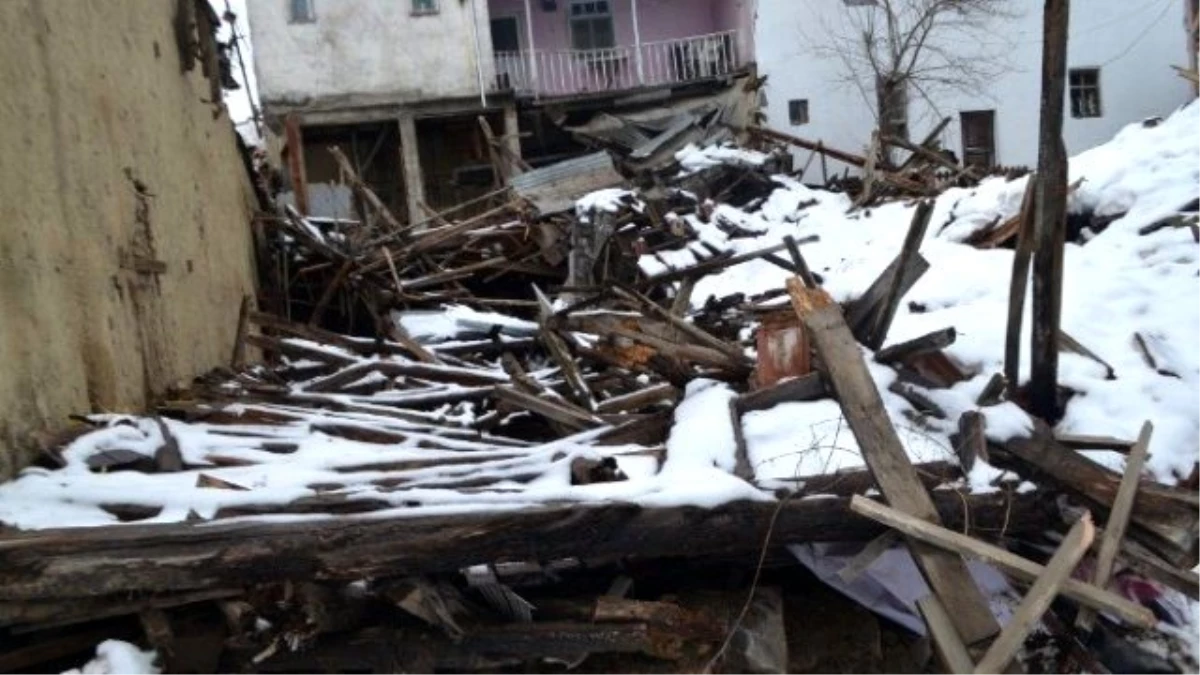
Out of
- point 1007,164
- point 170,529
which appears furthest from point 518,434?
point 1007,164

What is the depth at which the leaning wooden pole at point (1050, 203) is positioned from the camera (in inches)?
147

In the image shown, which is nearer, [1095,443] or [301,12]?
[1095,443]

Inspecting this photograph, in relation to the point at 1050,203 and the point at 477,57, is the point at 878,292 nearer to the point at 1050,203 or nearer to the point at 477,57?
the point at 1050,203

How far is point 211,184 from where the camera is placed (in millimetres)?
8055

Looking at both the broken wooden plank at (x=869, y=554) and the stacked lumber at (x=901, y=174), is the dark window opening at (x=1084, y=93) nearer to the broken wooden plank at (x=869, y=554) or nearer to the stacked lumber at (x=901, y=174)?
the stacked lumber at (x=901, y=174)

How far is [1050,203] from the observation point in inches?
153

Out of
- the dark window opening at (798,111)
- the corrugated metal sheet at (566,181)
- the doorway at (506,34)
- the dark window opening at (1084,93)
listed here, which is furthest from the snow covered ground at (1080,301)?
the dark window opening at (1084,93)

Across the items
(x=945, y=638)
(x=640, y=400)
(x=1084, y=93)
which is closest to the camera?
(x=945, y=638)

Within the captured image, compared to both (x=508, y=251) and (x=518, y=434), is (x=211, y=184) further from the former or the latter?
(x=518, y=434)

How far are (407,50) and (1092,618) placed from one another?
18249 millimetres

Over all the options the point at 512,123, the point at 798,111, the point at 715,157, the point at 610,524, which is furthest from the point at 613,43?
the point at 610,524

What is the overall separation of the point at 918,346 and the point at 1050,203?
3.20 feet

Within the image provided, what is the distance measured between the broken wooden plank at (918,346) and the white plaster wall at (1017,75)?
55.7ft

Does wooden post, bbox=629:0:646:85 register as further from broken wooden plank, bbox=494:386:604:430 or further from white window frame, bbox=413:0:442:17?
broken wooden plank, bbox=494:386:604:430
